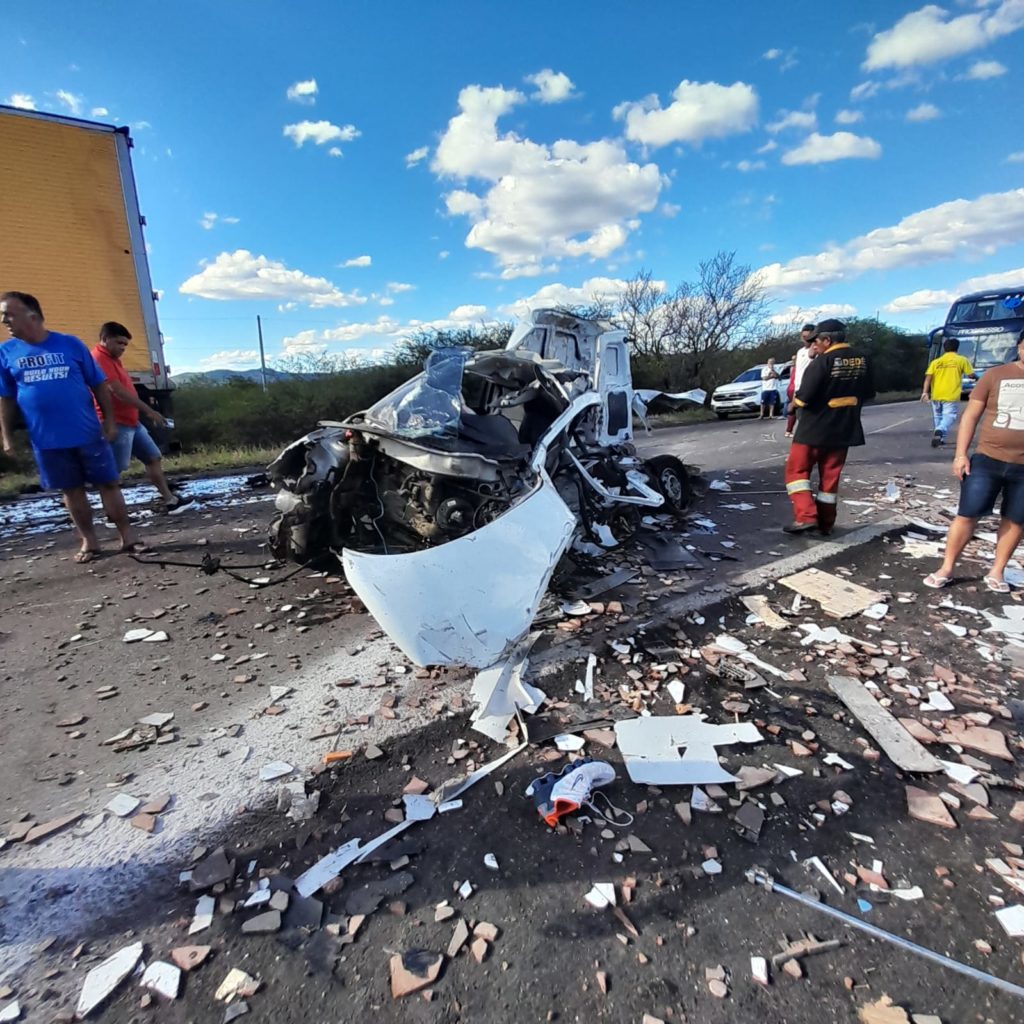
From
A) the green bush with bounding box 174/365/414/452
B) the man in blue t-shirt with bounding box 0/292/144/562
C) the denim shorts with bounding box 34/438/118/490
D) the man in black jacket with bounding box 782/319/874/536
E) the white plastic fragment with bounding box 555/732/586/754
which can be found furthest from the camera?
the green bush with bounding box 174/365/414/452

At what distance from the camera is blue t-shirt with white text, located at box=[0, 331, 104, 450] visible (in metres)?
4.03

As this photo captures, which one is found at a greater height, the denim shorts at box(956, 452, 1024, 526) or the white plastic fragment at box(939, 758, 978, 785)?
the denim shorts at box(956, 452, 1024, 526)

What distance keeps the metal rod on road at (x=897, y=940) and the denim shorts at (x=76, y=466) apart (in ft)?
16.4

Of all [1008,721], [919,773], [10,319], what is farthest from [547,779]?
[10,319]

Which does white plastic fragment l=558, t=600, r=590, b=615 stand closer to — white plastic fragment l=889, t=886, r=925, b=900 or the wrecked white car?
the wrecked white car

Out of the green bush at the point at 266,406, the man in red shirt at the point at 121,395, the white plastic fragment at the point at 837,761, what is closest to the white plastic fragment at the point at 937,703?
the white plastic fragment at the point at 837,761

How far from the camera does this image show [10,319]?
153 inches

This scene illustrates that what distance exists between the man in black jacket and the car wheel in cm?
111

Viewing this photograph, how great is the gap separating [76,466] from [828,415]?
5.96m

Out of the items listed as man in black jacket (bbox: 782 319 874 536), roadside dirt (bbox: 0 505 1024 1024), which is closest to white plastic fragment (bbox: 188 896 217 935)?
roadside dirt (bbox: 0 505 1024 1024)

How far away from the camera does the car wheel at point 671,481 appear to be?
546cm

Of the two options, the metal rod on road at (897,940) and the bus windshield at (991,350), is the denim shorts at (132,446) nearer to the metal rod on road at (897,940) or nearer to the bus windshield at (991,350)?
the metal rod on road at (897,940)

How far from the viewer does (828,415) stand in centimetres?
454

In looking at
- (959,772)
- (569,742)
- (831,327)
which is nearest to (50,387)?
(569,742)
